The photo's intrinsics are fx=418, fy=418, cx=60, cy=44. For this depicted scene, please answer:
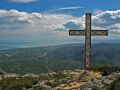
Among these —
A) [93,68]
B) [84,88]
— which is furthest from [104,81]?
[93,68]

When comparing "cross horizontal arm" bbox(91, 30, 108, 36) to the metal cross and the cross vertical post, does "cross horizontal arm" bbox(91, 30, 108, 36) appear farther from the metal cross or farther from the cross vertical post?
the cross vertical post

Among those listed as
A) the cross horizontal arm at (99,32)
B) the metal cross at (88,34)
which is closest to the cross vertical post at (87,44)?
the metal cross at (88,34)

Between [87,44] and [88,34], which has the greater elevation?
[88,34]

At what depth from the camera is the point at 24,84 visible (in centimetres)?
3180

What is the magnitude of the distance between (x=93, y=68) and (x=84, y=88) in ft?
50.6

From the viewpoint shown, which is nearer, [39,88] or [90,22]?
[39,88]

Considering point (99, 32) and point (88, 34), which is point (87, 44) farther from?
point (99, 32)

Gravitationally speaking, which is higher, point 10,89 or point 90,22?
point 90,22

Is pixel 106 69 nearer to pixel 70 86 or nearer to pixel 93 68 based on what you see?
pixel 93 68

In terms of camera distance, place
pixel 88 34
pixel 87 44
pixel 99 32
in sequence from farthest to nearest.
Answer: pixel 99 32 → pixel 87 44 → pixel 88 34

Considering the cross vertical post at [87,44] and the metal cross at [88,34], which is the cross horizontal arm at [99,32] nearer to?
the metal cross at [88,34]

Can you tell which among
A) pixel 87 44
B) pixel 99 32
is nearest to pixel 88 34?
pixel 87 44

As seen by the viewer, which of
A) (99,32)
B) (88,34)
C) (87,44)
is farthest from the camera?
(99,32)

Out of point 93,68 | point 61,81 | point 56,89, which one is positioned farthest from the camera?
point 93,68
